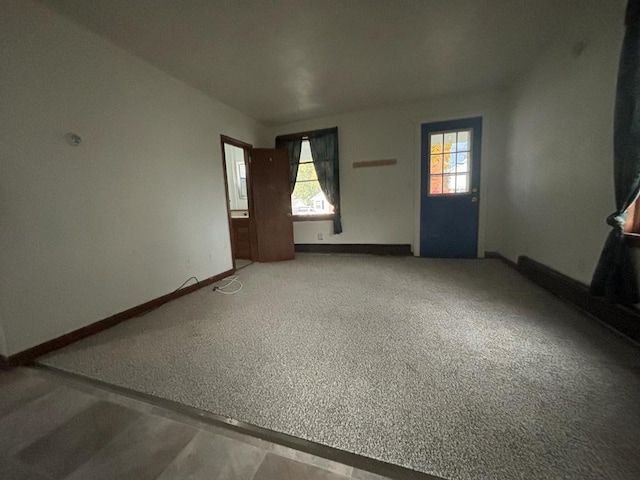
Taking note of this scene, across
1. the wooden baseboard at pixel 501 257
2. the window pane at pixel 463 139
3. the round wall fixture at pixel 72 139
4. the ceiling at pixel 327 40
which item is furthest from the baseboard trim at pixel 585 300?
the round wall fixture at pixel 72 139

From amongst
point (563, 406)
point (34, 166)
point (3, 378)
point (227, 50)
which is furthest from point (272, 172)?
point (563, 406)

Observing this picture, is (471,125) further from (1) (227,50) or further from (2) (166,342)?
(2) (166,342)

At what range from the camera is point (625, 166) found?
1489 millimetres

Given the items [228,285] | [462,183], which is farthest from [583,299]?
[228,285]

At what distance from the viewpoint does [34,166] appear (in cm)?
160

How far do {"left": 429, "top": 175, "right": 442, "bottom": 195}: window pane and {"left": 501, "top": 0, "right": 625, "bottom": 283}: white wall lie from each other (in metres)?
0.99

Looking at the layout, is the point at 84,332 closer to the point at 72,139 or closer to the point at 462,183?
the point at 72,139

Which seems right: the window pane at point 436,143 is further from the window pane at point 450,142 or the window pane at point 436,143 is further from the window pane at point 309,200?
the window pane at point 309,200

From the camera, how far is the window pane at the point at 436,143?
3.64 metres

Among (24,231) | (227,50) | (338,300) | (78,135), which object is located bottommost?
(338,300)

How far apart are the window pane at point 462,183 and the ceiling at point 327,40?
1.20 m

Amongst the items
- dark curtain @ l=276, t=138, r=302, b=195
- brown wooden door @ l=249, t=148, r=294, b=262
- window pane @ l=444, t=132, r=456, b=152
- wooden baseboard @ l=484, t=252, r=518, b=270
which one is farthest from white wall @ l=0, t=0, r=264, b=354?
wooden baseboard @ l=484, t=252, r=518, b=270

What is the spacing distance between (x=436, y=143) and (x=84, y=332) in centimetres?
462

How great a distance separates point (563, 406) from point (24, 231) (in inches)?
125
